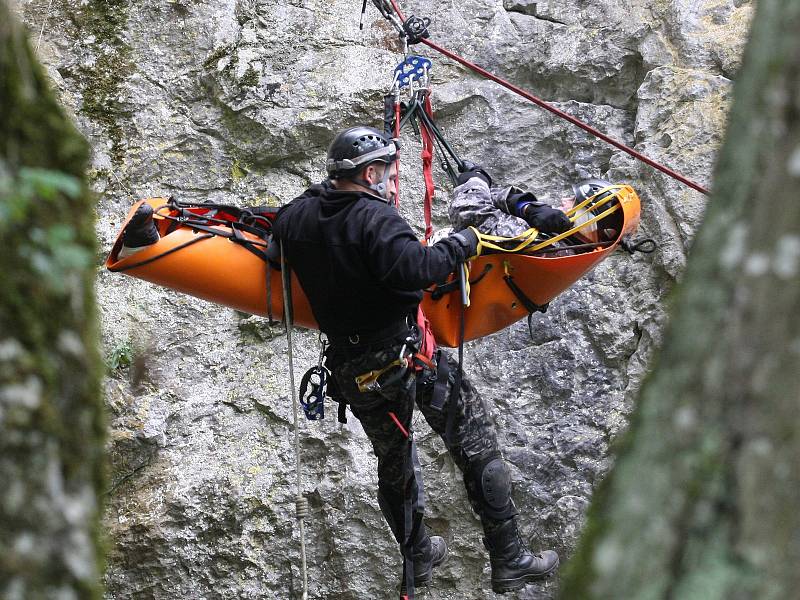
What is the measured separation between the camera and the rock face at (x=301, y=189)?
5.39 metres

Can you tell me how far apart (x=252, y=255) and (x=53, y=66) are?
308cm

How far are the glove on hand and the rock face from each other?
4.94 ft

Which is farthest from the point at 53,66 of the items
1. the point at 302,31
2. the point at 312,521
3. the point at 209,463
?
the point at 312,521

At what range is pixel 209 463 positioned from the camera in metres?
5.49

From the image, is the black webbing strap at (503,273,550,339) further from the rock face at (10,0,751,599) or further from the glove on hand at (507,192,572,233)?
the rock face at (10,0,751,599)

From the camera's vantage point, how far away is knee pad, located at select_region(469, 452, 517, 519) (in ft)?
14.5

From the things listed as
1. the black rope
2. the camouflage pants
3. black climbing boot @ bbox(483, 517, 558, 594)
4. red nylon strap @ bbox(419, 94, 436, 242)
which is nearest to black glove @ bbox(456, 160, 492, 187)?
red nylon strap @ bbox(419, 94, 436, 242)

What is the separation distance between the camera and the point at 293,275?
4.15 meters

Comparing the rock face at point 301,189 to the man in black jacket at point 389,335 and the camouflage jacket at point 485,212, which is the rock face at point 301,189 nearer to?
the man in black jacket at point 389,335

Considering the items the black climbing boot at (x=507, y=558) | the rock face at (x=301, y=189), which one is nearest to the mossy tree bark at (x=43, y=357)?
the black climbing boot at (x=507, y=558)

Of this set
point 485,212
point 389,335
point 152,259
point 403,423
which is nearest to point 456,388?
point 403,423

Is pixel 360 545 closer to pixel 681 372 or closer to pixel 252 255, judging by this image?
pixel 252 255

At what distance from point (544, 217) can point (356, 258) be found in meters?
0.93

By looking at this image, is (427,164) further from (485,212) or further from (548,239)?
(548,239)
